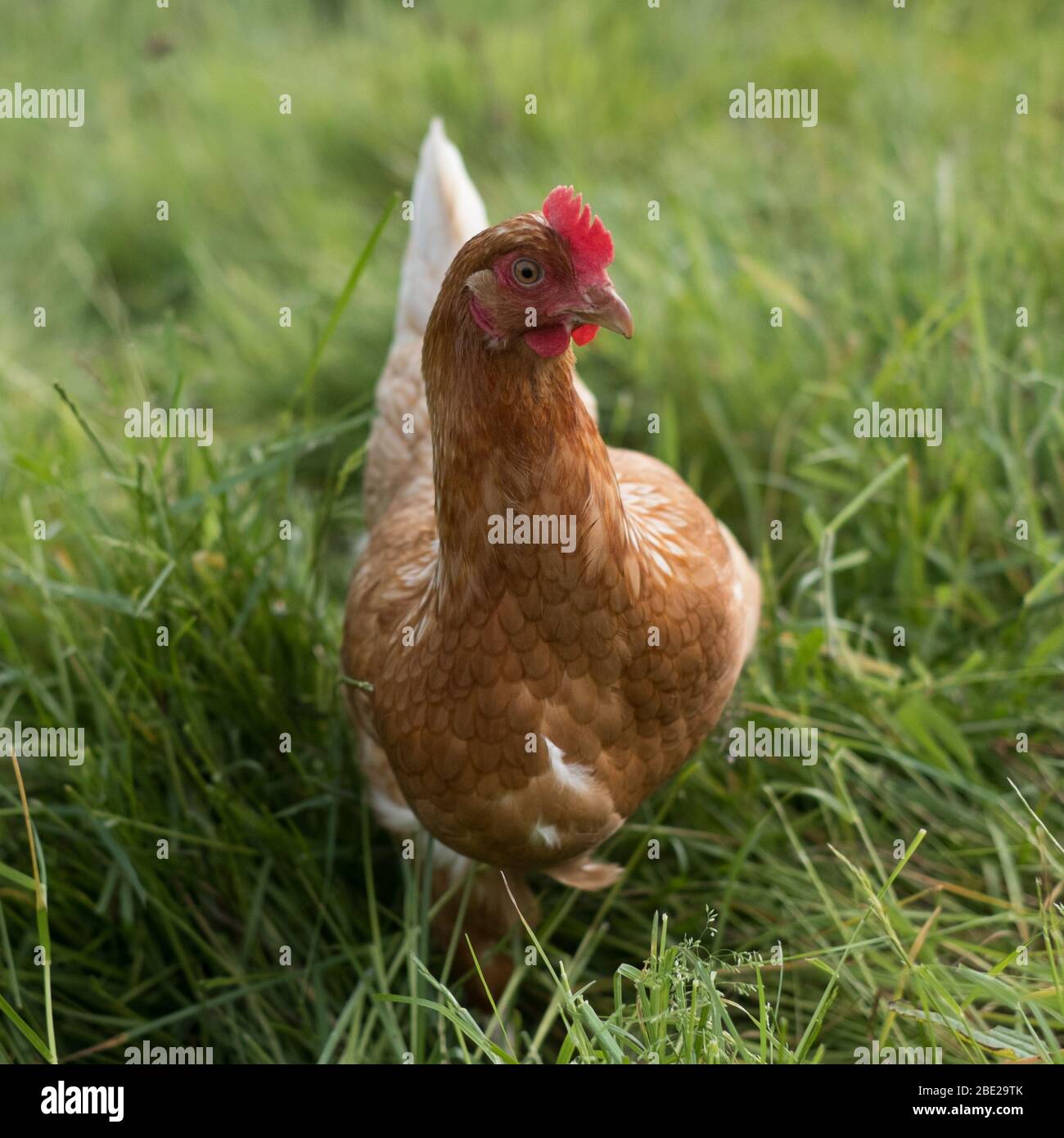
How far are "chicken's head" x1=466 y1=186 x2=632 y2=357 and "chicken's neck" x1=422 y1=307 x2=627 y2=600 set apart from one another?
0.04m

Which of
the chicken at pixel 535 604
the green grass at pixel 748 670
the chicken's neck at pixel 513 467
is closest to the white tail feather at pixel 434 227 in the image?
the green grass at pixel 748 670

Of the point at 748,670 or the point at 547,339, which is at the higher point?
the point at 547,339

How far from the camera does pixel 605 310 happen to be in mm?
1584

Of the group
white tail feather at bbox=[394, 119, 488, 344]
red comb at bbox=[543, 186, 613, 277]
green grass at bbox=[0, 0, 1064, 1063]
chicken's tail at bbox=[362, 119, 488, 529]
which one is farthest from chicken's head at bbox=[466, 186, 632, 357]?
white tail feather at bbox=[394, 119, 488, 344]

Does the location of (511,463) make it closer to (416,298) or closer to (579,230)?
(579,230)

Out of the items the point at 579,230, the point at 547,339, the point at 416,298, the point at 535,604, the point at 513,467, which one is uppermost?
the point at 416,298

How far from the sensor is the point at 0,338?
3830 millimetres

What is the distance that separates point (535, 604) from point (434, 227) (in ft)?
4.20

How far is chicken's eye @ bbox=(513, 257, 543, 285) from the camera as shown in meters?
1.58

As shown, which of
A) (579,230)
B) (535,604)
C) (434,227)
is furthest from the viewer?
(434,227)

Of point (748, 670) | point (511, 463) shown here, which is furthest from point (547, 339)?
point (748, 670)

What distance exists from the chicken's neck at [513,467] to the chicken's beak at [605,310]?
82 millimetres

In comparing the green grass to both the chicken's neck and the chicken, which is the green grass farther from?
the chicken's neck

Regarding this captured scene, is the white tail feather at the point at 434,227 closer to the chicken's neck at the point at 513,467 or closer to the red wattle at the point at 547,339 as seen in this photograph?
the chicken's neck at the point at 513,467
